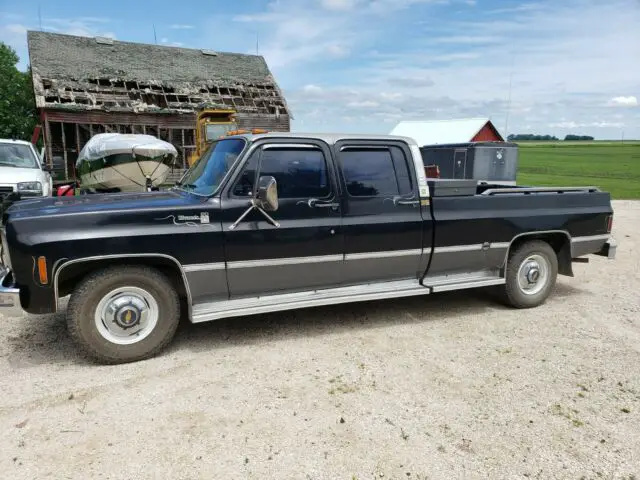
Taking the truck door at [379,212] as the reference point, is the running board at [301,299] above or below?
below

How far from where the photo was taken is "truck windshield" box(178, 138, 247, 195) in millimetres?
4664

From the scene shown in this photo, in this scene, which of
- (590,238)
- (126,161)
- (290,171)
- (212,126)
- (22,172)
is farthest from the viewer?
(212,126)

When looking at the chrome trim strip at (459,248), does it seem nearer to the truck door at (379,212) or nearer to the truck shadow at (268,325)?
the truck door at (379,212)

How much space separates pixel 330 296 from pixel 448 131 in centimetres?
3021

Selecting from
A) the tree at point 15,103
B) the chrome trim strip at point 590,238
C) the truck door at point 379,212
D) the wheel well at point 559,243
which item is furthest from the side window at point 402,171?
the tree at point 15,103

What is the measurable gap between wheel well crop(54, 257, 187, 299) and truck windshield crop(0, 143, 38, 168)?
7.53m

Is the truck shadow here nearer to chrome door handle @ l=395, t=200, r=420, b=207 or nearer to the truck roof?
chrome door handle @ l=395, t=200, r=420, b=207

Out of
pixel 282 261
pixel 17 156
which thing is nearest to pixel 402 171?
pixel 282 261

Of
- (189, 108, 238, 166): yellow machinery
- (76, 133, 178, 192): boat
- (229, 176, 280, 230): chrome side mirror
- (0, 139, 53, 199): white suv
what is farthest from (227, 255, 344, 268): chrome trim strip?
(189, 108, 238, 166): yellow machinery

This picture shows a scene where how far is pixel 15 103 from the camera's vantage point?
34438mm

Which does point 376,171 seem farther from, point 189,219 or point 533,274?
point 533,274

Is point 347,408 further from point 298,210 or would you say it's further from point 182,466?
point 298,210

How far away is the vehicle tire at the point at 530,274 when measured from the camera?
19.2ft

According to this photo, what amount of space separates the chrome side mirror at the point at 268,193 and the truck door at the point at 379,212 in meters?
0.86
